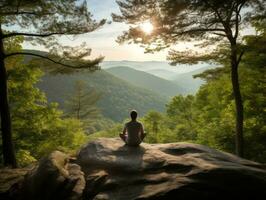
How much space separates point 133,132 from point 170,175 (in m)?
2.57

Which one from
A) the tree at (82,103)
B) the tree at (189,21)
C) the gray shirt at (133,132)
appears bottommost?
the tree at (82,103)

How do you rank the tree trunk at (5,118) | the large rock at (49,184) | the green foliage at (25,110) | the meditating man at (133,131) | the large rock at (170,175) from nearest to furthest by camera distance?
the large rock at (170,175)
the large rock at (49,184)
the meditating man at (133,131)
the tree trunk at (5,118)
the green foliage at (25,110)

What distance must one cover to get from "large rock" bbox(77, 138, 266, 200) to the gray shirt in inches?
18.6

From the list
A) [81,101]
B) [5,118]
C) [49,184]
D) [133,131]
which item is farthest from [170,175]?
[81,101]

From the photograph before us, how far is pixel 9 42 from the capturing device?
20812 millimetres

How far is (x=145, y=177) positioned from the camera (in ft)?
29.2

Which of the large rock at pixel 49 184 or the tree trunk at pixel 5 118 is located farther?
the tree trunk at pixel 5 118

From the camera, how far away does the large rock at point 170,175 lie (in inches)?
323

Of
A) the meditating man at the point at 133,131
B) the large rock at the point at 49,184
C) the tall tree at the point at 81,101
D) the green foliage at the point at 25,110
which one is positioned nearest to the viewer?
the large rock at the point at 49,184

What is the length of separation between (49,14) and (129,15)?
4160 mm

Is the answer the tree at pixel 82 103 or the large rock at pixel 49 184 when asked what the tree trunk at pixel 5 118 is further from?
the tree at pixel 82 103

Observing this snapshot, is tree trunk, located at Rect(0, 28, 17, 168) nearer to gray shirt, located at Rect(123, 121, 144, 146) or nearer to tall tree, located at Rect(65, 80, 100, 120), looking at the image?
gray shirt, located at Rect(123, 121, 144, 146)

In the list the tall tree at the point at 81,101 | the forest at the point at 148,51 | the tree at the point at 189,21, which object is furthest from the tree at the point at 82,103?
the tree at the point at 189,21

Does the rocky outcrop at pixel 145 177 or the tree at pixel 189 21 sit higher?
the tree at pixel 189 21
